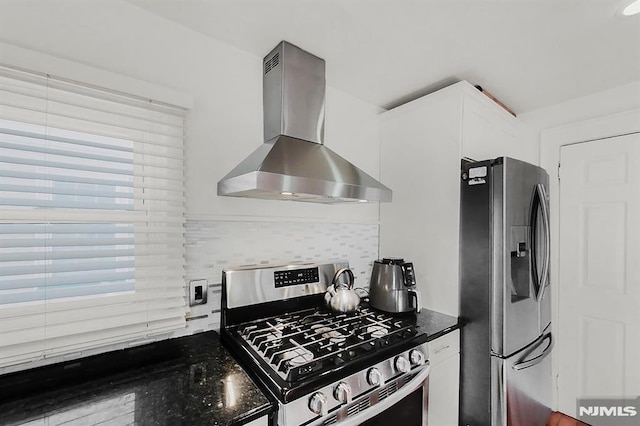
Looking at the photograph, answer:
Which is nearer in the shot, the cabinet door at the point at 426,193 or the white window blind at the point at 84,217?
the white window blind at the point at 84,217

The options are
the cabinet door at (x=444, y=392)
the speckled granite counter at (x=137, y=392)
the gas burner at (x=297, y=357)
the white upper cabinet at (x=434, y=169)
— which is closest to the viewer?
the speckled granite counter at (x=137, y=392)

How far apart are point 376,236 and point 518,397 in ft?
3.98

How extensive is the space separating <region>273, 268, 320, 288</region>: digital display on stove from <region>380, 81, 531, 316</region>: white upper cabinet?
649 millimetres

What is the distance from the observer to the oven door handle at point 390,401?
103 cm

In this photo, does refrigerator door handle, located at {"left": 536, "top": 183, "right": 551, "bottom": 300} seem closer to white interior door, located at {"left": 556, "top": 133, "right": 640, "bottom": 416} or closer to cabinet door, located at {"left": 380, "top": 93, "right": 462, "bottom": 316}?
cabinet door, located at {"left": 380, "top": 93, "right": 462, "bottom": 316}

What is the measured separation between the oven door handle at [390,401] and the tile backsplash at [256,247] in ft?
2.56

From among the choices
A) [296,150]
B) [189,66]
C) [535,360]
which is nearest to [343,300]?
[296,150]

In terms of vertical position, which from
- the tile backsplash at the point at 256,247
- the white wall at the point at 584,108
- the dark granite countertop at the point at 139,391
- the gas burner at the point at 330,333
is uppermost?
the white wall at the point at 584,108

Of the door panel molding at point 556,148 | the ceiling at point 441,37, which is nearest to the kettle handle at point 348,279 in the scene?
the ceiling at point 441,37

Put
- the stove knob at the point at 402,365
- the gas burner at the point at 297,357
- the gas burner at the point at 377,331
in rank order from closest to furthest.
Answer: the gas burner at the point at 297,357 → the stove knob at the point at 402,365 → the gas burner at the point at 377,331

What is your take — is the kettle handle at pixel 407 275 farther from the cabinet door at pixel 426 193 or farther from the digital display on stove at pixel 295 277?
the digital display on stove at pixel 295 277

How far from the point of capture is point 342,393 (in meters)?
0.99

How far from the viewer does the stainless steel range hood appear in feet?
3.70

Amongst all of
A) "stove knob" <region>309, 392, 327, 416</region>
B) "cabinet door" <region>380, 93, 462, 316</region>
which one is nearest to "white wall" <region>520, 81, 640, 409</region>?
"cabinet door" <region>380, 93, 462, 316</region>
